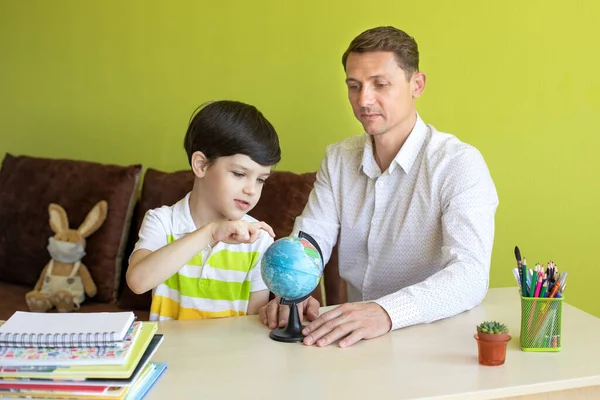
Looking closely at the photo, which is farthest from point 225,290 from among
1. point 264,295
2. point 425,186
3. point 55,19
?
point 55,19

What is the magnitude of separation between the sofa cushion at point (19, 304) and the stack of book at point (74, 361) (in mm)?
1360

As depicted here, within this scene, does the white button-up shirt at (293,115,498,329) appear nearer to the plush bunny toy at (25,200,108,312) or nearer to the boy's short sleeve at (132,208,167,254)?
the boy's short sleeve at (132,208,167,254)

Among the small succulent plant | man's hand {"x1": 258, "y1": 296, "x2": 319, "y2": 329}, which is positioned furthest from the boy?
the small succulent plant

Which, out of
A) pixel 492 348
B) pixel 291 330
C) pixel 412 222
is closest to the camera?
pixel 492 348

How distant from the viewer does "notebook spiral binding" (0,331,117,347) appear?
1436 mm

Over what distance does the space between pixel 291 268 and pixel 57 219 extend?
5.57 ft

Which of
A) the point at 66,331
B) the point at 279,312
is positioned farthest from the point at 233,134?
the point at 66,331

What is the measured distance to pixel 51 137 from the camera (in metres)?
3.56

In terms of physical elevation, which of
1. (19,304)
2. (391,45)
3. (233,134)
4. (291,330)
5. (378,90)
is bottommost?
(19,304)

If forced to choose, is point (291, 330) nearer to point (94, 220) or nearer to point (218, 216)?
point (218, 216)

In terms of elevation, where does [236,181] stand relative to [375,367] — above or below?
above

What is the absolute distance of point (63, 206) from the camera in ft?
10.3

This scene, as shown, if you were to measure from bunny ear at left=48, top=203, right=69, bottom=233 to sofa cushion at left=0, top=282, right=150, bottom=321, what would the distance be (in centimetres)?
30

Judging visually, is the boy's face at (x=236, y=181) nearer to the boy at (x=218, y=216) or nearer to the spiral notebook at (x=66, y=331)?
the boy at (x=218, y=216)
